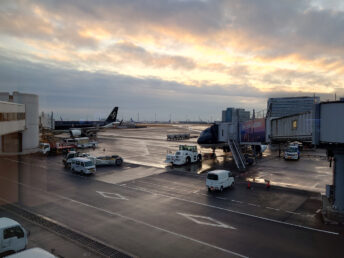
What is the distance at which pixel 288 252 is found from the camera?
14.6 m

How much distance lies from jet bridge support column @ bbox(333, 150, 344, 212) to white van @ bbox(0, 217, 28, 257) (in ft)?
71.3

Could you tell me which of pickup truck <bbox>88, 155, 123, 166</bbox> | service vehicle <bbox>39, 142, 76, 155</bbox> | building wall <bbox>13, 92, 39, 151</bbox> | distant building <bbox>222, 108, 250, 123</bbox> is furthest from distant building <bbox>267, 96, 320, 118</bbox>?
building wall <bbox>13, 92, 39, 151</bbox>

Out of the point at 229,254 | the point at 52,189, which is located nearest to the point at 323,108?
the point at 229,254

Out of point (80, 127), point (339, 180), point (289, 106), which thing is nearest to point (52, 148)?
point (80, 127)

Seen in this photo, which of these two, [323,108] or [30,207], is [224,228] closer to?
[323,108]

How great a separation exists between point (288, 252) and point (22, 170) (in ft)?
119

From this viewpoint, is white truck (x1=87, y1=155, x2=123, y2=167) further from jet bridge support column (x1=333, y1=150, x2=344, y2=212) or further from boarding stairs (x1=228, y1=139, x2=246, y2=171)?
jet bridge support column (x1=333, y1=150, x2=344, y2=212)

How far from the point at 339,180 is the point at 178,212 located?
12902mm

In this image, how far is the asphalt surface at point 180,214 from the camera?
15367 mm

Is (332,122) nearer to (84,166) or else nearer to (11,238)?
(11,238)

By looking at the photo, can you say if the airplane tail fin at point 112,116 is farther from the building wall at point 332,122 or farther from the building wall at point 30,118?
the building wall at point 332,122

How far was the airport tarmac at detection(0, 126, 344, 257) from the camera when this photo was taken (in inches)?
606

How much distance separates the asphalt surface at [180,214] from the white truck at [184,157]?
866 cm

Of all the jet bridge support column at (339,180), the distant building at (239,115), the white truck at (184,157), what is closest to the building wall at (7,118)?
the white truck at (184,157)
